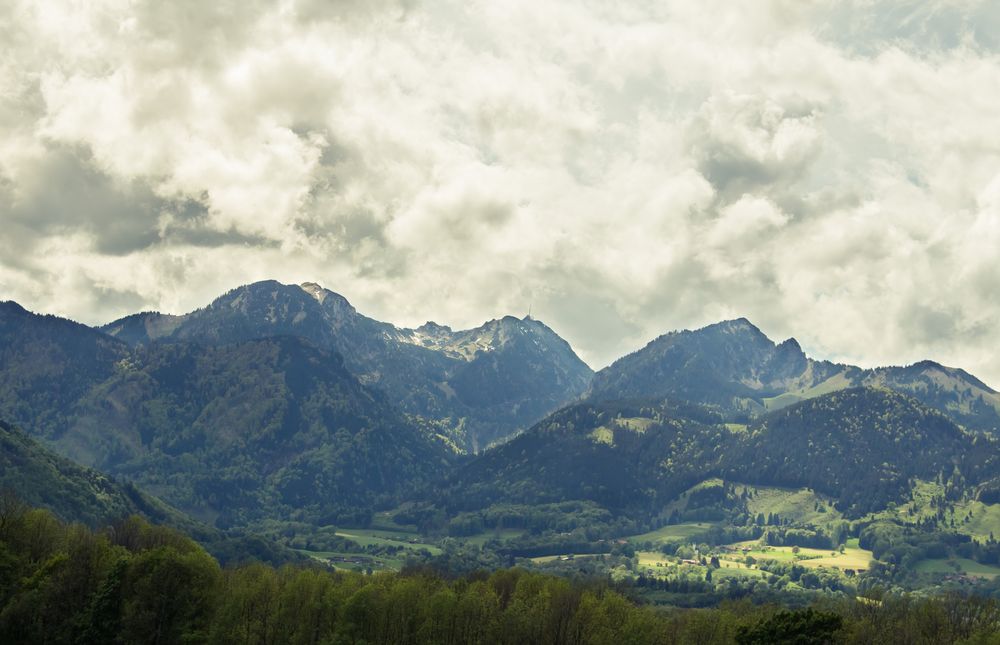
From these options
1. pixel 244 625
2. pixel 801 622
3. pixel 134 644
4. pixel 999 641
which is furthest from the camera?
pixel 244 625

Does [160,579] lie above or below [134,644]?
above

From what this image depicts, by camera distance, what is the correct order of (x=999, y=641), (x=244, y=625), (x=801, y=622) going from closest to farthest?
(x=801, y=622)
(x=999, y=641)
(x=244, y=625)

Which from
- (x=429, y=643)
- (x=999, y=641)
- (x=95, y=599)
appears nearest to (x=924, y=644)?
(x=999, y=641)

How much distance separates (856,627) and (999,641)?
106ft

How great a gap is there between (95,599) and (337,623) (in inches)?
1985

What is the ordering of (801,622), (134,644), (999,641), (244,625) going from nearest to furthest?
(801,622) → (999,641) → (134,644) → (244,625)

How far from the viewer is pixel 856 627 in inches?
7598

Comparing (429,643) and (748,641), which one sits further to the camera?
(429,643)

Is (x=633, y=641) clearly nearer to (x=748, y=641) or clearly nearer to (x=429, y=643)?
(x=429, y=643)

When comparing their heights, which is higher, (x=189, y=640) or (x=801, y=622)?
(x=801, y=622)

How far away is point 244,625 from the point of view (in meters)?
196

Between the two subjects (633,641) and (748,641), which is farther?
(633,641)

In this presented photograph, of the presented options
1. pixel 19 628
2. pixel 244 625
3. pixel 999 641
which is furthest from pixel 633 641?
pixel 19 628

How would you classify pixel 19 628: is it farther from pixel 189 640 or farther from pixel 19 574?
pixel 189 640
